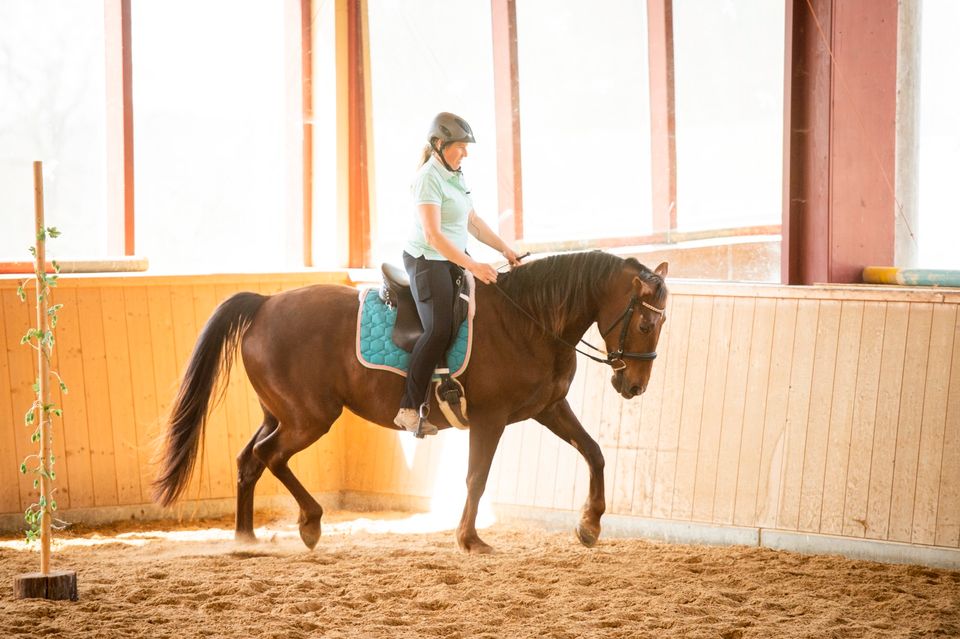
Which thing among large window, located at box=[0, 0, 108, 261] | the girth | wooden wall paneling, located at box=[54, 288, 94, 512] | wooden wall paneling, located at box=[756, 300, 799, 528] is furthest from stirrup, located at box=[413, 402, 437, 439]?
large window, located at box=[0, 0, 108, 261]

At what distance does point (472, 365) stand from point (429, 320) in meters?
0.32

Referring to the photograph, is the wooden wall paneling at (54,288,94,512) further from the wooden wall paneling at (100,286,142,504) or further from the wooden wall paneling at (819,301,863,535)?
the wooden wall paneling at (819,301,863,535)

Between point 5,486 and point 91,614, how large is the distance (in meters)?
2.43

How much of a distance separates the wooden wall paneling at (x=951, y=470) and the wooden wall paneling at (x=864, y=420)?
34cm

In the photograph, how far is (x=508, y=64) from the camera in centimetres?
734

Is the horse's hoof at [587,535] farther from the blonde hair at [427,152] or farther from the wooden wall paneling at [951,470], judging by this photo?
the blonde hair at [427,152]

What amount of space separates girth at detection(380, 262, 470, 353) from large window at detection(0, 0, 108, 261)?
2.68m

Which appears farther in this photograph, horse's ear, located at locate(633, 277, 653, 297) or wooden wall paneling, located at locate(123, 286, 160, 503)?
wooden wall paneling, located at locate(123, 286, 160, 503)

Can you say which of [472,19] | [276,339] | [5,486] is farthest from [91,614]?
[472,19]

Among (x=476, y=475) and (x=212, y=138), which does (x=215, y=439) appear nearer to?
(x=212, y=138)

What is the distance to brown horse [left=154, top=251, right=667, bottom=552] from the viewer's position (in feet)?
17.3

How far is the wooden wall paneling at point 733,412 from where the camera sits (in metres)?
5.99

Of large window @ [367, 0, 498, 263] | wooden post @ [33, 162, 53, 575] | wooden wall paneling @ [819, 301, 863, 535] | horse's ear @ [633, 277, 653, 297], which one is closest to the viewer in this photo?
wooden post @ [33, 162, 53, 575]

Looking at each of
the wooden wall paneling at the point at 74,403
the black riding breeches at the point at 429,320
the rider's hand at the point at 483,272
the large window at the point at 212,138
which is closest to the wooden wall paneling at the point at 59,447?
the wooden wall paneling at the point at 74,403
